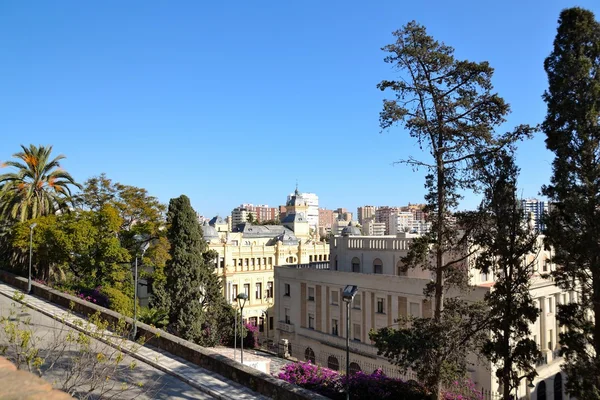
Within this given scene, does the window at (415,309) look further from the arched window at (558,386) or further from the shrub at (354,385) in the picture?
the shrub at (354,385)

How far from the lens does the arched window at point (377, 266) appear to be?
3152cm

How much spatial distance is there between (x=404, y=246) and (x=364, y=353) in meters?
7.64

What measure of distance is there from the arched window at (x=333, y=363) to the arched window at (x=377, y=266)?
681 centimetres

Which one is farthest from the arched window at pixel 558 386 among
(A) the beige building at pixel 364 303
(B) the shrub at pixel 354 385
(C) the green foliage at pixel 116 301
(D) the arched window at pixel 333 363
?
(C) the green foliage at pixel 116 301

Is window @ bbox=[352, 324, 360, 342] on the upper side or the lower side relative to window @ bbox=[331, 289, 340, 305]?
lower

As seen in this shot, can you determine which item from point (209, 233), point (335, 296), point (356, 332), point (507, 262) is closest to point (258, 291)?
point (209, 233)

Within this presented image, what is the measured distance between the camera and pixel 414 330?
12.7 m

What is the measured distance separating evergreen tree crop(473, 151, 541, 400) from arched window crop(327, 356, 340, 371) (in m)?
20.0

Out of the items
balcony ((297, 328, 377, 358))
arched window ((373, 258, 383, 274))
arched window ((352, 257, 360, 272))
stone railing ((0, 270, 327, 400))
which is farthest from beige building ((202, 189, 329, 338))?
stone railing ((0, 270, 327, 400))

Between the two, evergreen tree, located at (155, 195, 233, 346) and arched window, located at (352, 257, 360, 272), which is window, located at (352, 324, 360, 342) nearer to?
arched window, located at (352, 257, 360, 272)

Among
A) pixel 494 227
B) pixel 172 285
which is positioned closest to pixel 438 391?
pixel 494 227

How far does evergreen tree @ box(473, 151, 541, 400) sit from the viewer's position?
39.8 ft

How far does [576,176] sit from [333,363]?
23266mm

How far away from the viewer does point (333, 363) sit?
31703 millimetres
